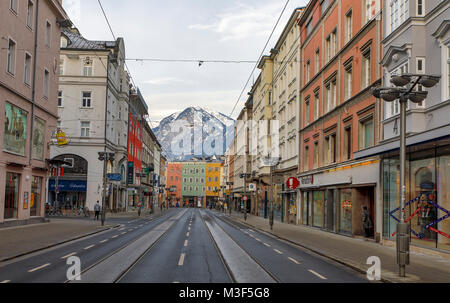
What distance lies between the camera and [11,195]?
1096 inches

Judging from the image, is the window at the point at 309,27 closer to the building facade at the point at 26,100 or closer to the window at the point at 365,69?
the window at the point at 365,69

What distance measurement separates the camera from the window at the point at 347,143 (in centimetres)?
2705

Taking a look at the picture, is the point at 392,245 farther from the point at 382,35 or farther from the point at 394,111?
the point at 382,35

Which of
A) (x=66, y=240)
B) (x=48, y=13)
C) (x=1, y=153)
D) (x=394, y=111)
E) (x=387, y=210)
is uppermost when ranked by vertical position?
(x=48, y=13)

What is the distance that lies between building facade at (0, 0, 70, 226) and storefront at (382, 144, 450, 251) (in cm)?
2064

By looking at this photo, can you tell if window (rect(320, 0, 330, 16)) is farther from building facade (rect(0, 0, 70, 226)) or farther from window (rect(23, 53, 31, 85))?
window (rect(23, 53, 31, 85))

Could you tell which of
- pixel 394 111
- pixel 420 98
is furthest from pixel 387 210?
pixel 420 98

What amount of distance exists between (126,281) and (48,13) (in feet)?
91.0

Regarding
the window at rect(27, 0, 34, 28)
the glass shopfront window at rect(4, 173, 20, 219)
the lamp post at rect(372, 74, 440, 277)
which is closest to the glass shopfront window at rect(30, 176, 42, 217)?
the glass shopfront window at rect(4, 173, 20, 219)

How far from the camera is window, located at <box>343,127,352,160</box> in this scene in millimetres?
27050

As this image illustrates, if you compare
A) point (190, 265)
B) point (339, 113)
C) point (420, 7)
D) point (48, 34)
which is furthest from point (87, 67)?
point (190, 265)

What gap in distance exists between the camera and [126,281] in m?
10.4

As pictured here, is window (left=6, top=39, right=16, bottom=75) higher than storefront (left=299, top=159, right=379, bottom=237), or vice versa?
window (left=6, top=39, right=16, bottom=75)
